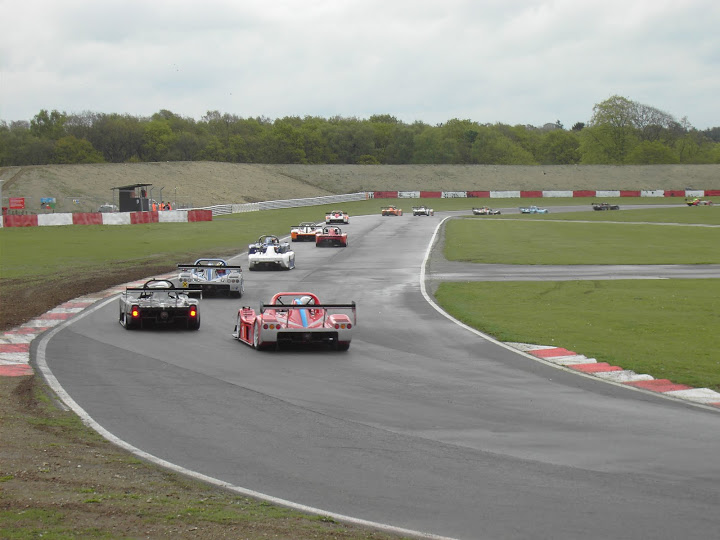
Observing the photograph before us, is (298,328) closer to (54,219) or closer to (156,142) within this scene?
(54,219)

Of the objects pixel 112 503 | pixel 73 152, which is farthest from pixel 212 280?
pixel 73 152

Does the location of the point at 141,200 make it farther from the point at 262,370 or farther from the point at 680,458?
the point at 680,458

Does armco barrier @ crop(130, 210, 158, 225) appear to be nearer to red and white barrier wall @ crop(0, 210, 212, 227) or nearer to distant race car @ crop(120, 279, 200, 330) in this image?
red and white barrier wall @ crop(0, 210, 212, 227)

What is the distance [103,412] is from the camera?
13359 millimetres

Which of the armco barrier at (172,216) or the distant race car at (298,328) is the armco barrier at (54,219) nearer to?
the armco barrier at (172,216)

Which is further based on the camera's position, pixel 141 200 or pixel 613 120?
pixel 613 120

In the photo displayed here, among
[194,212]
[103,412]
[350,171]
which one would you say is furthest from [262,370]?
[350,171]

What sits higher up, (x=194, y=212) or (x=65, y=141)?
(x=65, y=141)

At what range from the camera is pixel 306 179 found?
146000 mm

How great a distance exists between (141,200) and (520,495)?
75.0 metres

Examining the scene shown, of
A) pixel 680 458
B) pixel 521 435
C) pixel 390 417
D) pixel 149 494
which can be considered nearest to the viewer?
pixel 149 494

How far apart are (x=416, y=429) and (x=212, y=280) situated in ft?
58.0

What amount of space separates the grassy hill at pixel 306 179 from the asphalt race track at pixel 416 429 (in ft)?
288

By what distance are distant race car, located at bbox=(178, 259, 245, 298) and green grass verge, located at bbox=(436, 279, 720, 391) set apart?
6.70 m
